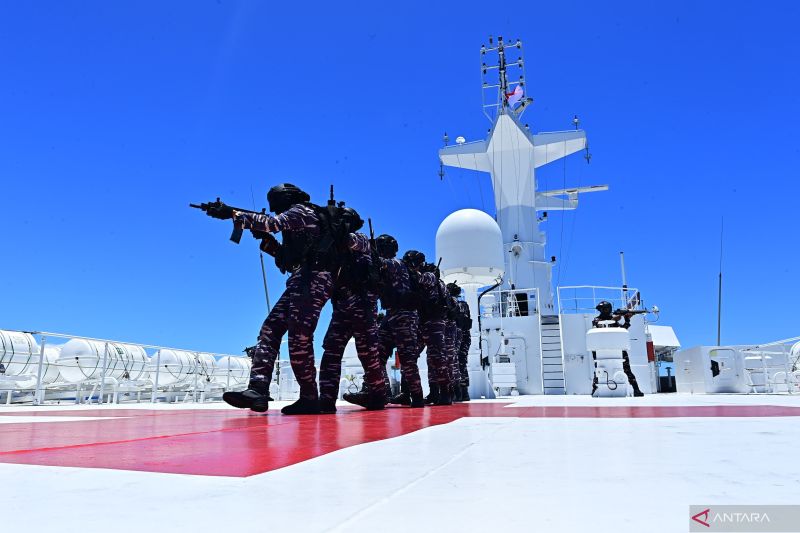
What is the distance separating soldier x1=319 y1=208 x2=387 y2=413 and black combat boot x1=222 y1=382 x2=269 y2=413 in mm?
967

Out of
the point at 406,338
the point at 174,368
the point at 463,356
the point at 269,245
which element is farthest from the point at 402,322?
the point at 174,368

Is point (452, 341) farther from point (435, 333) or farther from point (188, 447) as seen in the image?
point (188, 447)

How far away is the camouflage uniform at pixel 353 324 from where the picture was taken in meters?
5.92

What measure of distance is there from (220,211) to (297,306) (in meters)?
1.19

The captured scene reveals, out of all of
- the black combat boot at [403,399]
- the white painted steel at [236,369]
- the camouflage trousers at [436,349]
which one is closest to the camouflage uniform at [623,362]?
the camouflage trousers at [436,349]

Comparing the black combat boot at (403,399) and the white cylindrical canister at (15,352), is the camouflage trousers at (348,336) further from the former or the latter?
the white cylindrical canister at (15,352)

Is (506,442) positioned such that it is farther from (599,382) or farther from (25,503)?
(599,382)

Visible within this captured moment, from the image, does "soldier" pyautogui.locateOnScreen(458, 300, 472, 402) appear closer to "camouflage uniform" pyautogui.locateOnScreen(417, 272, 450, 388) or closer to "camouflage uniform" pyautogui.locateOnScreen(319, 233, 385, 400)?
"camouflage uniform" pyautogui.locateOnScreen(417, 272, 450, 388)

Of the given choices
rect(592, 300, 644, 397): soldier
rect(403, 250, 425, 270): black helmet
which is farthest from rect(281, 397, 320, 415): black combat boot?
rect(592, 300, 644, 397): soldier

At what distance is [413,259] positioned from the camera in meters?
8.03

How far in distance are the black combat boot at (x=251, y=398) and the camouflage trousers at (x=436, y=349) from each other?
3.62 meters

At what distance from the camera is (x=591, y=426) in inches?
133

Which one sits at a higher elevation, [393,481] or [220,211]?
[220,211]

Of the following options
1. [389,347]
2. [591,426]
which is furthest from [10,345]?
[591,426]
